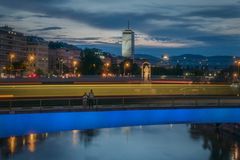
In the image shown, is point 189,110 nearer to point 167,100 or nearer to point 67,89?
point 167,100

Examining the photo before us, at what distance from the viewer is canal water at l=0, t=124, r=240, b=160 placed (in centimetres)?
5269

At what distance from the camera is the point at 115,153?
54219 mm

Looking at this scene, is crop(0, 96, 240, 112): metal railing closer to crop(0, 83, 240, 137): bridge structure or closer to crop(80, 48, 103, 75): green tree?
crop(0, 83, 240, 137): bridge structure

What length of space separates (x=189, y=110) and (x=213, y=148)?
101ft

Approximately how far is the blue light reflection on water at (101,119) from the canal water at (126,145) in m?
23.2

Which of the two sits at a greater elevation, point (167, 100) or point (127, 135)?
point (167, 100)

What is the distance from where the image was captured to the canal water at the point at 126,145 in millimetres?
52688

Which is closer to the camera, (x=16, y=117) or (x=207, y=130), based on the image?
(x=16, y=117)

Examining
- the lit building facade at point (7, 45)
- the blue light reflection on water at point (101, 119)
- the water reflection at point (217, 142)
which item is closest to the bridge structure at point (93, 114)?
the blue light reflection on water at point (101, 119)

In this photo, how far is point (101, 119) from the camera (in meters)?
27.6

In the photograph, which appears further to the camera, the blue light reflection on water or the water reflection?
the water reflection

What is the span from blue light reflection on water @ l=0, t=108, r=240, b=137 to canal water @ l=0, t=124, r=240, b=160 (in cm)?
2318

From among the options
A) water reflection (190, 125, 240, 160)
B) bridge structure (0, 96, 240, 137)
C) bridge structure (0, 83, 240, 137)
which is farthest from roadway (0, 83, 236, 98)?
bridge structure (0, 96, 240, 137)

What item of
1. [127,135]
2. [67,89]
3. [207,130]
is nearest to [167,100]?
[67,89]
